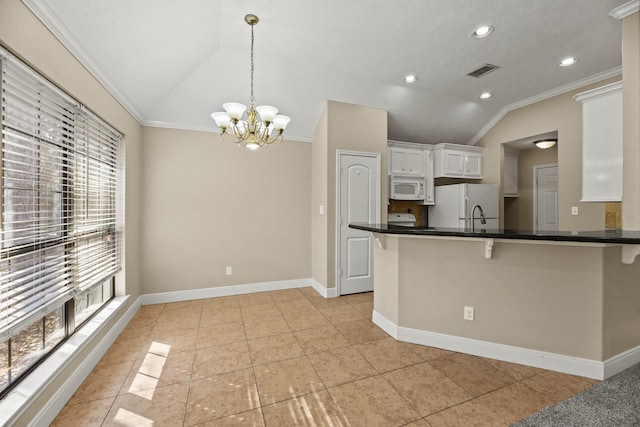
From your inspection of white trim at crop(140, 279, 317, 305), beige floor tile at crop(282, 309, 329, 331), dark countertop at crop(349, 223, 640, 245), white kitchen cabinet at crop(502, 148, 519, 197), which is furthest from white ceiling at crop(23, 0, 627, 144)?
beige floor tile at crop(282, 309, 329, 331)

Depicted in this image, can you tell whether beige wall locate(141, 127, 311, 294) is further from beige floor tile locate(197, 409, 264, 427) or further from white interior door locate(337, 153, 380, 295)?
beige floor tile locate(197, 409, 264, 427)

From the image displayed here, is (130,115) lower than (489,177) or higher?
higher

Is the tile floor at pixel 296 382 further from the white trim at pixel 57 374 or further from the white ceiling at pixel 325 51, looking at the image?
the white ceiling at pixel 325 51

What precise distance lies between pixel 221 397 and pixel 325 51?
11.0 feet

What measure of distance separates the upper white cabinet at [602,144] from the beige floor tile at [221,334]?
374cm

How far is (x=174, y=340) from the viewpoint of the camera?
268cm

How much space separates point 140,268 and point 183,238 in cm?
63

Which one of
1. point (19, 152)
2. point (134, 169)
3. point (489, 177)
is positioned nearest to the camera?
point (19, 152)

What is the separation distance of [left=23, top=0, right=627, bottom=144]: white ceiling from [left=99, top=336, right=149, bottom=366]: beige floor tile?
2.36 meters

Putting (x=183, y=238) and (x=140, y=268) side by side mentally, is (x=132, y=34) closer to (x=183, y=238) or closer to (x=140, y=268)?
(x=183, y=238)

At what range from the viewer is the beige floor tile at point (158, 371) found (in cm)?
198

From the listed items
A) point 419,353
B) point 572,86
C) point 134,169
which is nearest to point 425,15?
point 572,86

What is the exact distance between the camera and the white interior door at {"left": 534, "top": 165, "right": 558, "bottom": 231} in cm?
496

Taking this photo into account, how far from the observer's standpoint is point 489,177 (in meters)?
5.05
